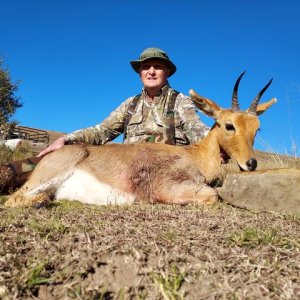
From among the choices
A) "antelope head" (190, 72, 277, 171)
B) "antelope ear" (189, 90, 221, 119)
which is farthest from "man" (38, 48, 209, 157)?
"antelope head" (190, 72, 277, 171)

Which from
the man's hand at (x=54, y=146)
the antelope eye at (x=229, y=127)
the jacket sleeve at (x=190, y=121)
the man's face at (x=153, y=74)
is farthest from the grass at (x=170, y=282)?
the man's face at (x=153, y=74)

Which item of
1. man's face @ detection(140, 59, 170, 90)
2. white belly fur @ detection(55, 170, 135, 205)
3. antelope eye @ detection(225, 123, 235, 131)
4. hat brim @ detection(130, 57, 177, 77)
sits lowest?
white belly fur @ detection(55, 170, 135, 205)

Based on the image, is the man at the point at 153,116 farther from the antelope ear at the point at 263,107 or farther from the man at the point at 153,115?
the antelope ear at the point at 263,107

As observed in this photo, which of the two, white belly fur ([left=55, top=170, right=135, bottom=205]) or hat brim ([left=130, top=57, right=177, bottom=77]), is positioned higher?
hat brim ([left=130, top=57, right=177, bottom=77])

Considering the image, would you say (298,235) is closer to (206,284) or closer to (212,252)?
(212,252)

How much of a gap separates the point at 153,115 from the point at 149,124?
228 millimetres

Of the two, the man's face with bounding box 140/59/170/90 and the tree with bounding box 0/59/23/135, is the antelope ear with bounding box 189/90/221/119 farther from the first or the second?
the tree with bounding box 0/59/23/135

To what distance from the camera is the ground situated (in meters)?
2.26

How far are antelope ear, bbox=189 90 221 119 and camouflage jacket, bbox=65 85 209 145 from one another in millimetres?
883

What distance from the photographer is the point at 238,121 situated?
267 inches

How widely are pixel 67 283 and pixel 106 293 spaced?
25 cm

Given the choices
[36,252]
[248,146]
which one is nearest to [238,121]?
[248,146]

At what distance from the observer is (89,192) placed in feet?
20.6

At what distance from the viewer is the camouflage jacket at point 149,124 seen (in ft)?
28.0
